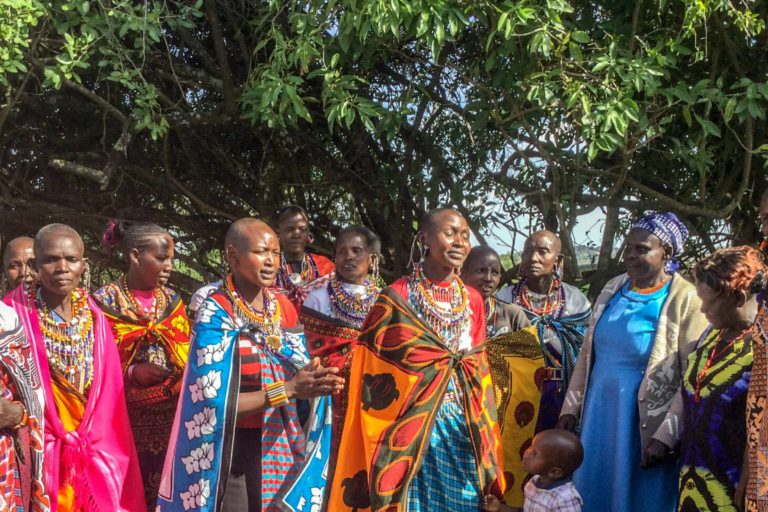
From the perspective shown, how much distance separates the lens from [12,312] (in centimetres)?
431

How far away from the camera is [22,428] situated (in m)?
4.13

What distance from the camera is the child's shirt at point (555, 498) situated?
→ 4.30m

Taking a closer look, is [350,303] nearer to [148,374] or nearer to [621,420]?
[148,374]

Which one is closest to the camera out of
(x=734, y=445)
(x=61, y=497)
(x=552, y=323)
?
(x=734, y=445)

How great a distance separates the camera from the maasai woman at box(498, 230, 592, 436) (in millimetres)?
5422

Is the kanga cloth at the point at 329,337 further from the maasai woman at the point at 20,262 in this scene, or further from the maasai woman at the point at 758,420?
the maasai woman at the point at 758,420

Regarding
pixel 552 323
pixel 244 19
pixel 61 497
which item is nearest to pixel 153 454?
pixel 61 497

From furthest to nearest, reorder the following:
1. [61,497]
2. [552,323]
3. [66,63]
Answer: [66,63] < [552,323] < [61,497]

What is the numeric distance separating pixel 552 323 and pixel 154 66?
14.2ft

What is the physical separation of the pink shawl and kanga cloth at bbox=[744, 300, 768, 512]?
9.60 ft

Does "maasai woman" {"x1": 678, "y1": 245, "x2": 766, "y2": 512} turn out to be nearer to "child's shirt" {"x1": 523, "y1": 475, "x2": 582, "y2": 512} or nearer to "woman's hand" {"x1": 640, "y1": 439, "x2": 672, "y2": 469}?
"woman's hand" {"x1": 640, "y1": 439, "x2": 672, "y2": 469}

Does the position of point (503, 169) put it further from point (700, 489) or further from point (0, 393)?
point (0, 393)

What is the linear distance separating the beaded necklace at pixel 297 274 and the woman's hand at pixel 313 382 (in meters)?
2.35

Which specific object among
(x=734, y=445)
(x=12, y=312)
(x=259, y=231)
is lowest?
(x=734, y=445)
